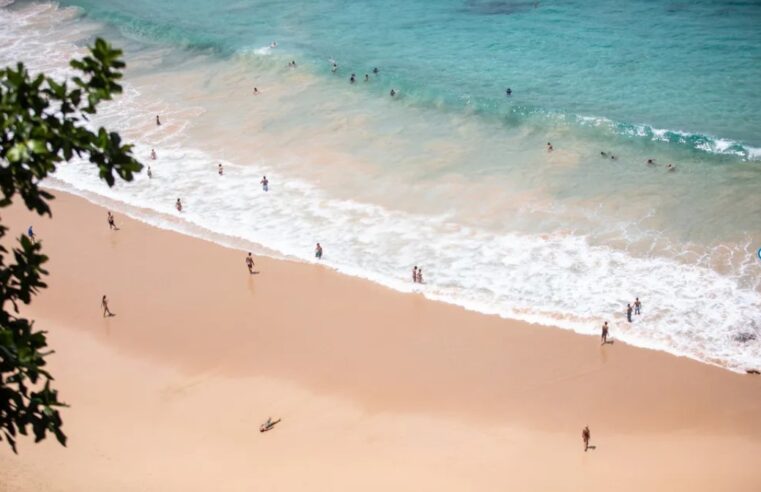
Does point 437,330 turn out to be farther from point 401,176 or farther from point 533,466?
point 401,176

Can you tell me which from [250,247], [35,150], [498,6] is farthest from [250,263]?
[498,6]

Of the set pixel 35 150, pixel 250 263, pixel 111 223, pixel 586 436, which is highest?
pixel 35 150

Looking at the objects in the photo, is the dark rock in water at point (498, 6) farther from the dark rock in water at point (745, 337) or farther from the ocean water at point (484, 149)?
the dark rock in water at point (745, 337)

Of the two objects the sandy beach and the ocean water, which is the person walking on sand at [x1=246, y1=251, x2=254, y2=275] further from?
the ocean water

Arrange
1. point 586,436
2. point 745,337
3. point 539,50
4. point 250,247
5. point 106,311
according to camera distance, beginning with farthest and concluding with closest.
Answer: point 539,50 < point 250,247 < point 106,311 < point 745,337 < point 586,436

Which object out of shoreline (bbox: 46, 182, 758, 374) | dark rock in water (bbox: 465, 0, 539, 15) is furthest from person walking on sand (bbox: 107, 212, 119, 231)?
dark rock in water (bbox: 465, 0, 539, 15)

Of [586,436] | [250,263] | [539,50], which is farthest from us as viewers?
[539,50]

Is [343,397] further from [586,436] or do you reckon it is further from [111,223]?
[111,223]

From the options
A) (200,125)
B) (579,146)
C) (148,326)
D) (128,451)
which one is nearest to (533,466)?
(128,451)
